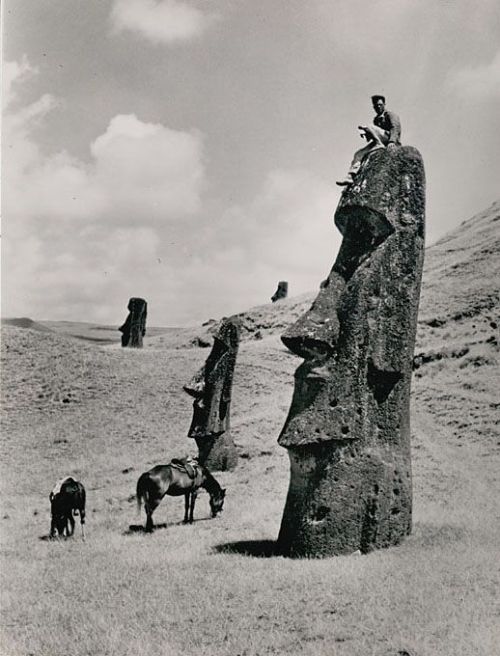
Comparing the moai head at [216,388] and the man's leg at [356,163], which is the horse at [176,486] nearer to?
the moai head at [216,388]

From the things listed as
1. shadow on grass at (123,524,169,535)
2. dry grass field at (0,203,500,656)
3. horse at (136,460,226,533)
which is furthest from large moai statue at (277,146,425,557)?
shadow on grass at (123,524,169,535)

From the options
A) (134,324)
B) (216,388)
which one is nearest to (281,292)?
Answer: (134,324)

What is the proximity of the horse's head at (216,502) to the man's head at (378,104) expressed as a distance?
25.9ft

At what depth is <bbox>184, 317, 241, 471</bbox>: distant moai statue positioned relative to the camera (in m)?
19.7

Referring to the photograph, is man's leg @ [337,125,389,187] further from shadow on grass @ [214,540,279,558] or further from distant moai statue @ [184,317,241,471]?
distant moai statue @ [184,317,241,471]

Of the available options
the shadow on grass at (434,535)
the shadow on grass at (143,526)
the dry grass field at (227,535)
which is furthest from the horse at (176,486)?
the shadow on grass at (434,535)

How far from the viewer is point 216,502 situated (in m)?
14.7

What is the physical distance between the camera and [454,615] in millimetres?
7199

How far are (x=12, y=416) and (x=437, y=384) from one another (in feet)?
54.8

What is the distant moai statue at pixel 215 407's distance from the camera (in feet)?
64.7

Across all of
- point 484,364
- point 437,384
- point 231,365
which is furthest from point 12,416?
point 484,364

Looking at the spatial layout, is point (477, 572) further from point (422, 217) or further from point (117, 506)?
point (117, 506)

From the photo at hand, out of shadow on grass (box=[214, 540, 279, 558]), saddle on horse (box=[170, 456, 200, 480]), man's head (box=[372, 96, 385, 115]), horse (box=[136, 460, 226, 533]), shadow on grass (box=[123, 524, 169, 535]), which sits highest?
man's head (box=[372, 96, 385, 115])

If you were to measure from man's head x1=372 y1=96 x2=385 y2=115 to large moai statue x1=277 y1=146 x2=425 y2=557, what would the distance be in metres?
0.72
